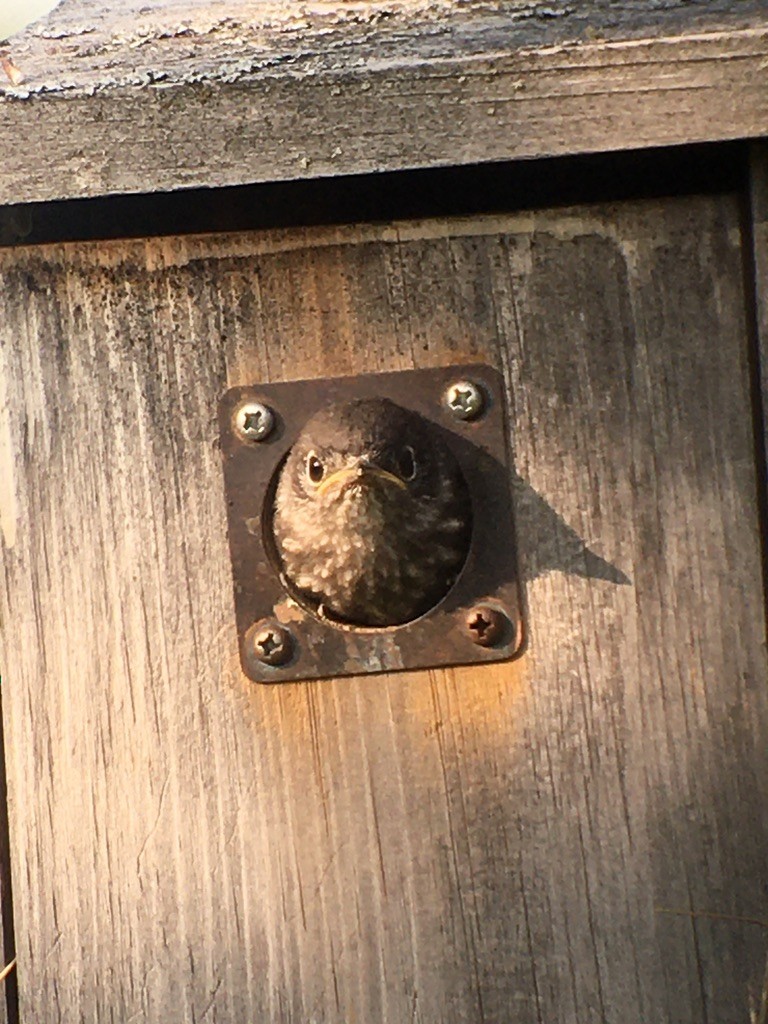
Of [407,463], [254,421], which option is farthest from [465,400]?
[254,421]

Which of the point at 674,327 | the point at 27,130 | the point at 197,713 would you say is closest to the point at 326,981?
the point at 197,713

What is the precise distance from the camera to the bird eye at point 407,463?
1.71m

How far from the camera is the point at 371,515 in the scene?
170 cm

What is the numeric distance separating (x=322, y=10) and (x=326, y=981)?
100 centimetres

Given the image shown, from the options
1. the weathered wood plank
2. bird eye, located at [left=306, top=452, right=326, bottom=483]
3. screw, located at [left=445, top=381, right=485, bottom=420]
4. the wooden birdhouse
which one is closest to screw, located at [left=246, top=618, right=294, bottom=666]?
the wooden birdhouse

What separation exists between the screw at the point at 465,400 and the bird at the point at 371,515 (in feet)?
0.10

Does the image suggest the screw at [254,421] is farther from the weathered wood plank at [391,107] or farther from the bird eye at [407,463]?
the weathered wood plank at [391,107]

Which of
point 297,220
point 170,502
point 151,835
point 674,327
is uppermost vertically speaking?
point 297,220

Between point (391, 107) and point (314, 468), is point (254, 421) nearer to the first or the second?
point (314, 468)

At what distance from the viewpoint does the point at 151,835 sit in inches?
70.2

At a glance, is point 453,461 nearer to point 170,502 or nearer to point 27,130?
point 170,502

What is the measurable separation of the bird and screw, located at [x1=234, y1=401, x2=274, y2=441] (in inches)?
1.4

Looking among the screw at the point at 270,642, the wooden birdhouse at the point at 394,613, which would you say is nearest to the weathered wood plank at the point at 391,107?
the wooden birdhouse at the point at 394,613

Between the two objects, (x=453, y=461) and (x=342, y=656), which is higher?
(x=453, y=461)
